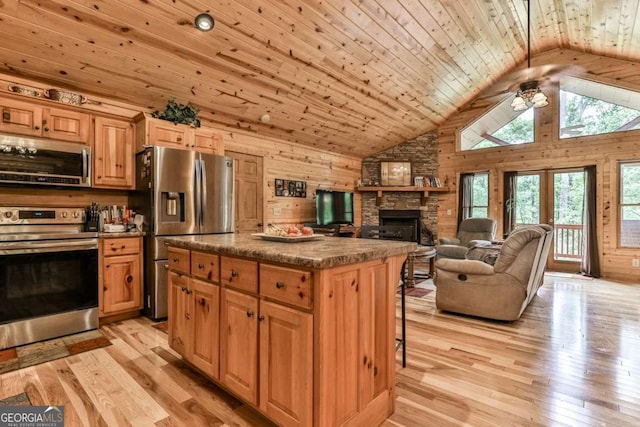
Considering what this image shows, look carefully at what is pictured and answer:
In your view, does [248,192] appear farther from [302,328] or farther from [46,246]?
[302,328]

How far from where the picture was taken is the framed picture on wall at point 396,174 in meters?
7.31

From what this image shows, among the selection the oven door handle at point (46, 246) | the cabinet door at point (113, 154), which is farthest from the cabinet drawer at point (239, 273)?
the cabinet door at point (113, 154)

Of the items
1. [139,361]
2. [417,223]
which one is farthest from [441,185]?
[139,361]

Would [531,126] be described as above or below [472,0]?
below

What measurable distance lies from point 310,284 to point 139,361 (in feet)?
6.19

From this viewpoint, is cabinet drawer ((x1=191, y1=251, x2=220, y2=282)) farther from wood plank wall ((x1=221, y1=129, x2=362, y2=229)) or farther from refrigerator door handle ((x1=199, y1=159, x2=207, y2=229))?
wood plank wall ((x1=221, y1=129, x2=362, y2=229))

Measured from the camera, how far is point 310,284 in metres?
1.41

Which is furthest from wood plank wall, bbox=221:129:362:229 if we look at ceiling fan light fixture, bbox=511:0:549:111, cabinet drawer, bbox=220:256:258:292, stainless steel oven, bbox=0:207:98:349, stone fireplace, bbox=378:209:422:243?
ceiling fan light fixture, bbox=511:0:549:111

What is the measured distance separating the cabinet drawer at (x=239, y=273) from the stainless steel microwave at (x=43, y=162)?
2.25 meters

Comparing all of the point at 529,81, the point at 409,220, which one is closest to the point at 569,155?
the point at 529,81

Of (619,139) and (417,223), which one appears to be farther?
(417,223)

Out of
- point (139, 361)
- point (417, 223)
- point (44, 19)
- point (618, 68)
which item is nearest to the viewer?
point (139, 361)

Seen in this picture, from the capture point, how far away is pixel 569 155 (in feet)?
19.6

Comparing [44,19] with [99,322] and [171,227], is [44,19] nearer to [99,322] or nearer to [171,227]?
[171,227]
